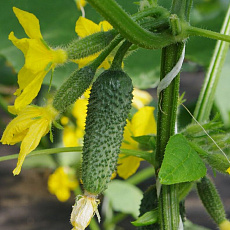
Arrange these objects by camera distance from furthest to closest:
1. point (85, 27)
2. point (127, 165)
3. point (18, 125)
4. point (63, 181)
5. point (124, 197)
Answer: point (63, 181) → point (124, 197) → point (127, 165) → point (85, 27) → point (18, 125)

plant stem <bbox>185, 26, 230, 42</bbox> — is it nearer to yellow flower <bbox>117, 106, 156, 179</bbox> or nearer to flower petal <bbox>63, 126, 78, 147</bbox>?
yellow flower <bbox>117, 106, 156, 179</bbox>

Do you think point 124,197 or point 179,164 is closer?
point 179,164

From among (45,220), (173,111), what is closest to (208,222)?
(45,220)

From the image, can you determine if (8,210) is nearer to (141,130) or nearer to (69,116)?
(69,116)

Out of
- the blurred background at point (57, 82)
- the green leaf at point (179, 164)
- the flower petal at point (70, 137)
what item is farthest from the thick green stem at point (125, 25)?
the flower petal at point (70, 137)

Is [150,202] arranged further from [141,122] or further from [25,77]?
[25,77]

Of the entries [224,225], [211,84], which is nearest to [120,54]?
[211,84]

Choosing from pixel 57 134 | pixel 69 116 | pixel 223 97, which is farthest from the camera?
pixel 57 134
